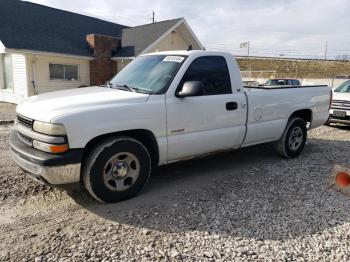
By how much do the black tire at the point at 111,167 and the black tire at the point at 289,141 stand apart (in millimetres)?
3071

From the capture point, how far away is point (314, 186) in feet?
16.1

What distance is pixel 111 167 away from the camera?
13.1ft

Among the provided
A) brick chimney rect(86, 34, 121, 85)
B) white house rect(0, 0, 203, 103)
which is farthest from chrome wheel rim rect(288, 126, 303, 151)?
brick chimney rect(86, 34, 121, 85)

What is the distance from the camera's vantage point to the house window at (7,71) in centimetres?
1674

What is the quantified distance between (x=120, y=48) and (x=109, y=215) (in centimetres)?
1755

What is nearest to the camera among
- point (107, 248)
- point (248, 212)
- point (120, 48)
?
point (107, 248)

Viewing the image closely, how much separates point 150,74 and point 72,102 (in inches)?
52.1

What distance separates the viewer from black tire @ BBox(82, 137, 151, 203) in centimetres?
379

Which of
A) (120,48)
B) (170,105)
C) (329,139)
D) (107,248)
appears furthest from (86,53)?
(107,248)

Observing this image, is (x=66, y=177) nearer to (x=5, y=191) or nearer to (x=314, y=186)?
(x=5, y=191)

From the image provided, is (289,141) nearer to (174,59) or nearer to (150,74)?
(174,59)

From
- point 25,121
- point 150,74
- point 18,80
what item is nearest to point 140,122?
point 150,74

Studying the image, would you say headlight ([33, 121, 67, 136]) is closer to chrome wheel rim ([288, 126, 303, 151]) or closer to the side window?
the side window

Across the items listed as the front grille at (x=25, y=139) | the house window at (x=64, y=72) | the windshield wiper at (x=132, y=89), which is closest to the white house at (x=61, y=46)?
the house window at (x=64, y=72)
